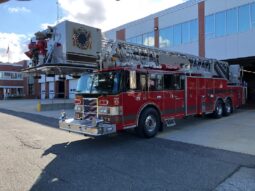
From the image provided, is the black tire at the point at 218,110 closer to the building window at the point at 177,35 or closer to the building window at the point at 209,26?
the building window at the point at 209,26

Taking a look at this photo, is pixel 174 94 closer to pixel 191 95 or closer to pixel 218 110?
pixel 191 95

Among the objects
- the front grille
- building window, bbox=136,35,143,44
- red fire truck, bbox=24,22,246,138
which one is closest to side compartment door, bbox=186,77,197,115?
red fire truck, bbox=24,22,246,138

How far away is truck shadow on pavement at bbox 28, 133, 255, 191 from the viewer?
539 centimetres

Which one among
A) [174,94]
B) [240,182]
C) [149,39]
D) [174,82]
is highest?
[149,39]

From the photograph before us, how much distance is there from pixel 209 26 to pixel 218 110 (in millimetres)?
11465

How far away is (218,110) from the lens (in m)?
15.0

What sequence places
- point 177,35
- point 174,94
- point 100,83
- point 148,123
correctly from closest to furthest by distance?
point 100,83
point 148,123
point 174,94
point 177,35

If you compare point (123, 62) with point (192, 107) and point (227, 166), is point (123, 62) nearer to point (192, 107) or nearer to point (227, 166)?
point (192, 107)

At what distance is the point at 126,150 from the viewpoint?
8211mm

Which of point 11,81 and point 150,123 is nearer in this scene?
point 150,123

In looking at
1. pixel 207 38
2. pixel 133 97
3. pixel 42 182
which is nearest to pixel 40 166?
pixel 42 182

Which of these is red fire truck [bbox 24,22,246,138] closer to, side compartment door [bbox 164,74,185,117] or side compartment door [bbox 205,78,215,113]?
side compartment door [bbox 164,74,185,117]

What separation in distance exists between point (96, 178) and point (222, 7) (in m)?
21.0

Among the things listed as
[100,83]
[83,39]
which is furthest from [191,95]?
[83,39]
